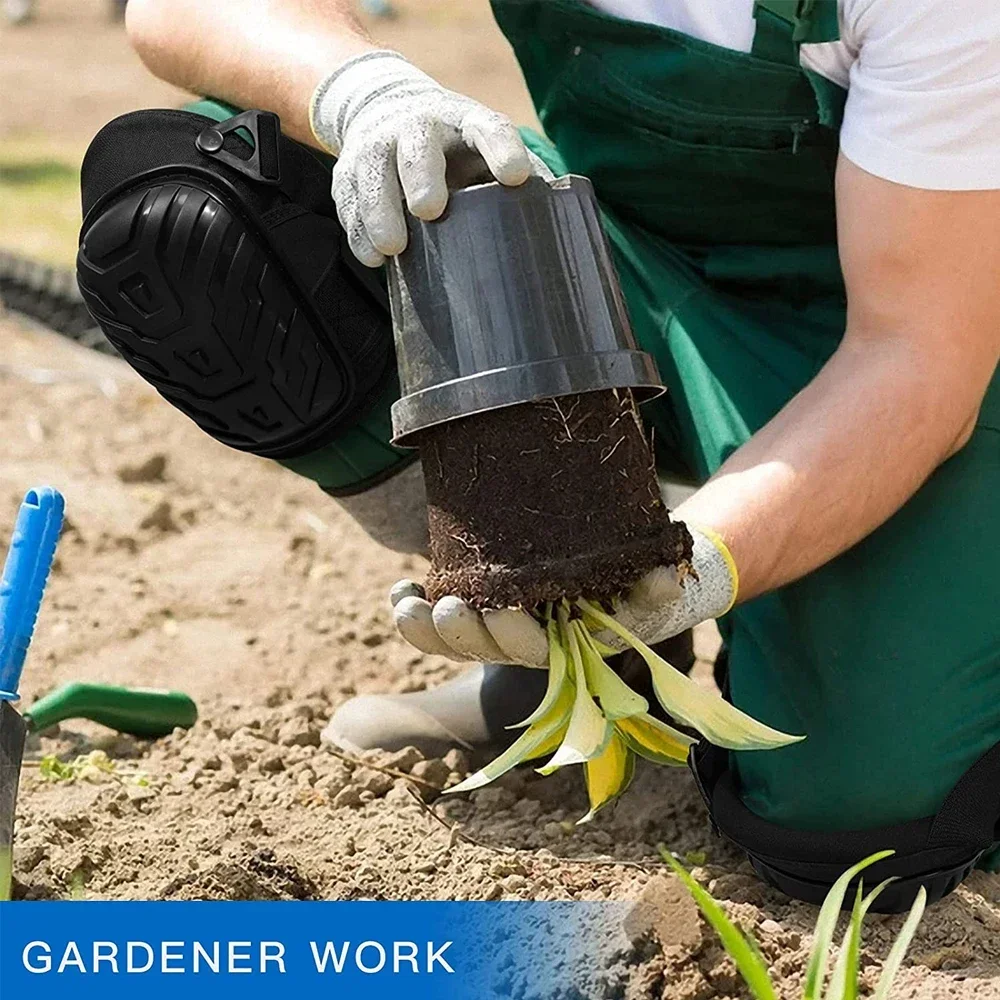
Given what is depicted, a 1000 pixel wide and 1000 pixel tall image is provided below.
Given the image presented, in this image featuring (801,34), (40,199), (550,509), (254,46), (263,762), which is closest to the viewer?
(550,509)

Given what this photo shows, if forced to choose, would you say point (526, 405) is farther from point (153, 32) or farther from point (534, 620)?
point (153, 32)

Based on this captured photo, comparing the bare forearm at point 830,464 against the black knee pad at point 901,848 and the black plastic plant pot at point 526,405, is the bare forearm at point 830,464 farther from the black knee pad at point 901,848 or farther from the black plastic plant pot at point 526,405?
the black knee pad at point 901,848

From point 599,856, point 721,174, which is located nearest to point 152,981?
point 599,856

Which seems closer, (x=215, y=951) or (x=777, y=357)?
(x=215, y=951)

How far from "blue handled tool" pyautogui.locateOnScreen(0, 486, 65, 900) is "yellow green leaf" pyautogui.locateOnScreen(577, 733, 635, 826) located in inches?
21.7

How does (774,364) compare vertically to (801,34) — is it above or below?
below

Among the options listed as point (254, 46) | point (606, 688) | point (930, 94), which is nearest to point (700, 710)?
point (606, 688)

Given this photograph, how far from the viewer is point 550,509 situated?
4.52 feet

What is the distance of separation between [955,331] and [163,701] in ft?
3.52

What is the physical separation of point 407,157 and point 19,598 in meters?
0.57

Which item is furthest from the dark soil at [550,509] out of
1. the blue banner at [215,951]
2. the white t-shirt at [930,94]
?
the white t-shirt at [930,94]

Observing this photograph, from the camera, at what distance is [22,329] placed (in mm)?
3881

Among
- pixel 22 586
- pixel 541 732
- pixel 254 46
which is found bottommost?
pixel 22 586

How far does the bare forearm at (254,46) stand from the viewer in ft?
5.80
